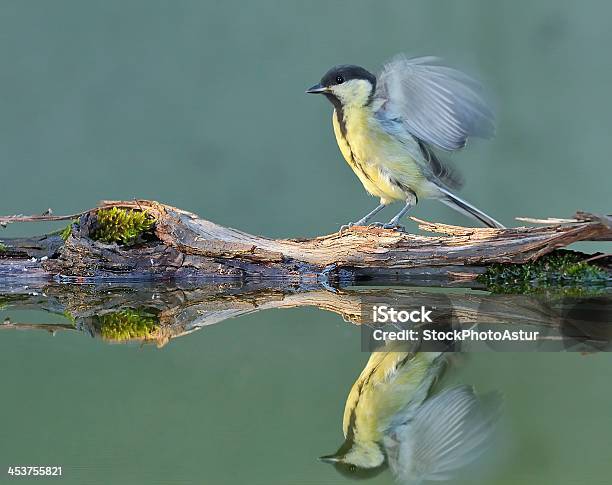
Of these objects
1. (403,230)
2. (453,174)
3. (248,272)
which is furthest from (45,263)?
(453,174)

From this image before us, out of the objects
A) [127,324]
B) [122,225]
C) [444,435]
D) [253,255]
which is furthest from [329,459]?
[122,225]

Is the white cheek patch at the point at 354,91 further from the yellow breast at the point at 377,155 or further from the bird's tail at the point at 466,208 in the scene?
the bird's tail at the point at 466,208

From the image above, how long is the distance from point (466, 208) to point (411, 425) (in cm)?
151

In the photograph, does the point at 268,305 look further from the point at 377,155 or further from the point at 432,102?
the point at 432,102

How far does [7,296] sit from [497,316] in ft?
4.77

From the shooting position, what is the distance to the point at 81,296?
254cm

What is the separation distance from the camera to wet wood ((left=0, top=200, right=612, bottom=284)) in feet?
8.93

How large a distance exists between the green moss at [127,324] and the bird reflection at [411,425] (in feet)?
2.07

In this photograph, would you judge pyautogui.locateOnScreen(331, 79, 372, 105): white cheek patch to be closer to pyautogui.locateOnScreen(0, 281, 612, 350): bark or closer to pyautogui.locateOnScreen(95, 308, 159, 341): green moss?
pyautogui.locateOnScreen(0, 281, 612, 350): bark

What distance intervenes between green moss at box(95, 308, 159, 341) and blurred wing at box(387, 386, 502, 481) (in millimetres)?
814

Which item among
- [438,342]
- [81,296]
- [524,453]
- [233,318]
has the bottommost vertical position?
[524,453]

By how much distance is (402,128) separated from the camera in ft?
9.19

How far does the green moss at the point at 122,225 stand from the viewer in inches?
109

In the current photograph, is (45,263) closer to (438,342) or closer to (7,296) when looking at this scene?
(7,296)
